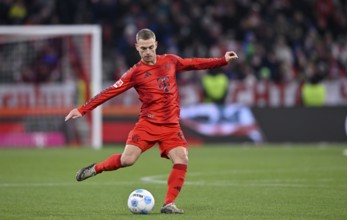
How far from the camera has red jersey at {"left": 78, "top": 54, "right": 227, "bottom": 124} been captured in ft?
29.8

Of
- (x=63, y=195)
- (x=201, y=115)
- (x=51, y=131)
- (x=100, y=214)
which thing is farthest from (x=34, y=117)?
Answer: (x=100, y=214)

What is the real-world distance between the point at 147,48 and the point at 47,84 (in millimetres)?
14507

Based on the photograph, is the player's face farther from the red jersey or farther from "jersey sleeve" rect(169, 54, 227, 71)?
"jersey sleeve" rect(169, 54, 227, 71)

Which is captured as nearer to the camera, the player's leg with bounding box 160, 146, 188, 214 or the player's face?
the player's leg with bounding box 160, 146, 188, 214

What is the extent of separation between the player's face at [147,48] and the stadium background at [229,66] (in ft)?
43.7

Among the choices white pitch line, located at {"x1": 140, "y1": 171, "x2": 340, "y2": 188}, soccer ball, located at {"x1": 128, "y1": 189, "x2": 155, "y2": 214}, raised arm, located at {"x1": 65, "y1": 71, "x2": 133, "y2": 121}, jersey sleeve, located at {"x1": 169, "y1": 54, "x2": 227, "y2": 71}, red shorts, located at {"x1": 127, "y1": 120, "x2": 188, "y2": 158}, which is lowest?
white pitch line, located at {"x1": 140, "y1": 171, "x2": 340, "y2": 188}

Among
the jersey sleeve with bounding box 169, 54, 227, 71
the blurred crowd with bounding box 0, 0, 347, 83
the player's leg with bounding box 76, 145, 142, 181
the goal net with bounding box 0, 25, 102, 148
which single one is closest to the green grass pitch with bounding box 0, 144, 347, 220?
the player's leg with bounding box 76, 145, 142, 181

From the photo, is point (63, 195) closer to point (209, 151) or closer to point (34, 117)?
point (209, 151)

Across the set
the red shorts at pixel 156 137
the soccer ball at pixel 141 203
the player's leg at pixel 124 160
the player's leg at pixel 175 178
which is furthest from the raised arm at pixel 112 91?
the soccer ball at pixel 141 203

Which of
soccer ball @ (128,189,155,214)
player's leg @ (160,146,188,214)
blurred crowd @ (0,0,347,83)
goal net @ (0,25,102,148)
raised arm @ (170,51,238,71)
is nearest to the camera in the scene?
soccer ball @ (128,189,155,214)

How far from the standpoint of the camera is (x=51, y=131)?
22.8 metres

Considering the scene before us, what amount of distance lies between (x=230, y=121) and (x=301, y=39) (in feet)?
19.4

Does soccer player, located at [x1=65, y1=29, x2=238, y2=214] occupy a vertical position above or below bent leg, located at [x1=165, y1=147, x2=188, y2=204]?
above

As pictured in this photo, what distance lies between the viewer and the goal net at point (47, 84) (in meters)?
22.4
